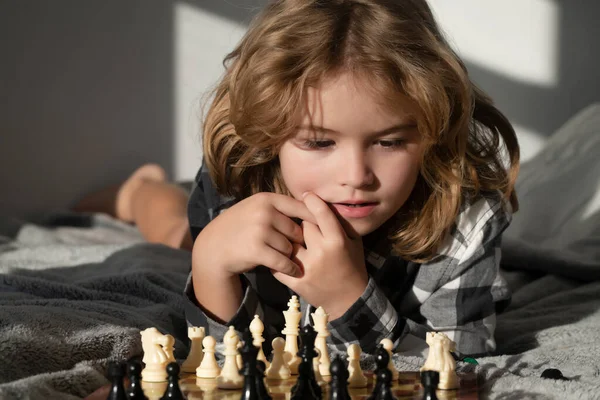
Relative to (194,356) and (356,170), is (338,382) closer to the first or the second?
(194,356)

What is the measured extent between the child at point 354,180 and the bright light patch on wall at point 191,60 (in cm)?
158

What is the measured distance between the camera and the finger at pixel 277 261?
1205 mm

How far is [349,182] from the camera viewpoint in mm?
1158

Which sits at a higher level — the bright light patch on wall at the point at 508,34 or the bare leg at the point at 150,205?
the bright light patch on wall at the point at 508,34

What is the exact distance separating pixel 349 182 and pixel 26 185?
1897 millimetres

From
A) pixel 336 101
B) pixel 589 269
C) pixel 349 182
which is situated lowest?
pixel 589 269

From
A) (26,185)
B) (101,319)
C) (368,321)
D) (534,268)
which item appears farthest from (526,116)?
(101,319)

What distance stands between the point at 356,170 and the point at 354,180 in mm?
15

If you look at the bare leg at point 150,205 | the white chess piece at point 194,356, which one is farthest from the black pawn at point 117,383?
the bare leg at point 150,205

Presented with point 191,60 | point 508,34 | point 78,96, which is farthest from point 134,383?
point 508,34

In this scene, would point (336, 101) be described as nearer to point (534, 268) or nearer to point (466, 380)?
point (466, 380)

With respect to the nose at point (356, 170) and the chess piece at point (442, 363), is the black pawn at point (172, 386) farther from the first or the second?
the nose at point (356, 170)

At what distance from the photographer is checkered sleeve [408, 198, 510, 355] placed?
1318mm

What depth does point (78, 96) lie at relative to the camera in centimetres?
281
